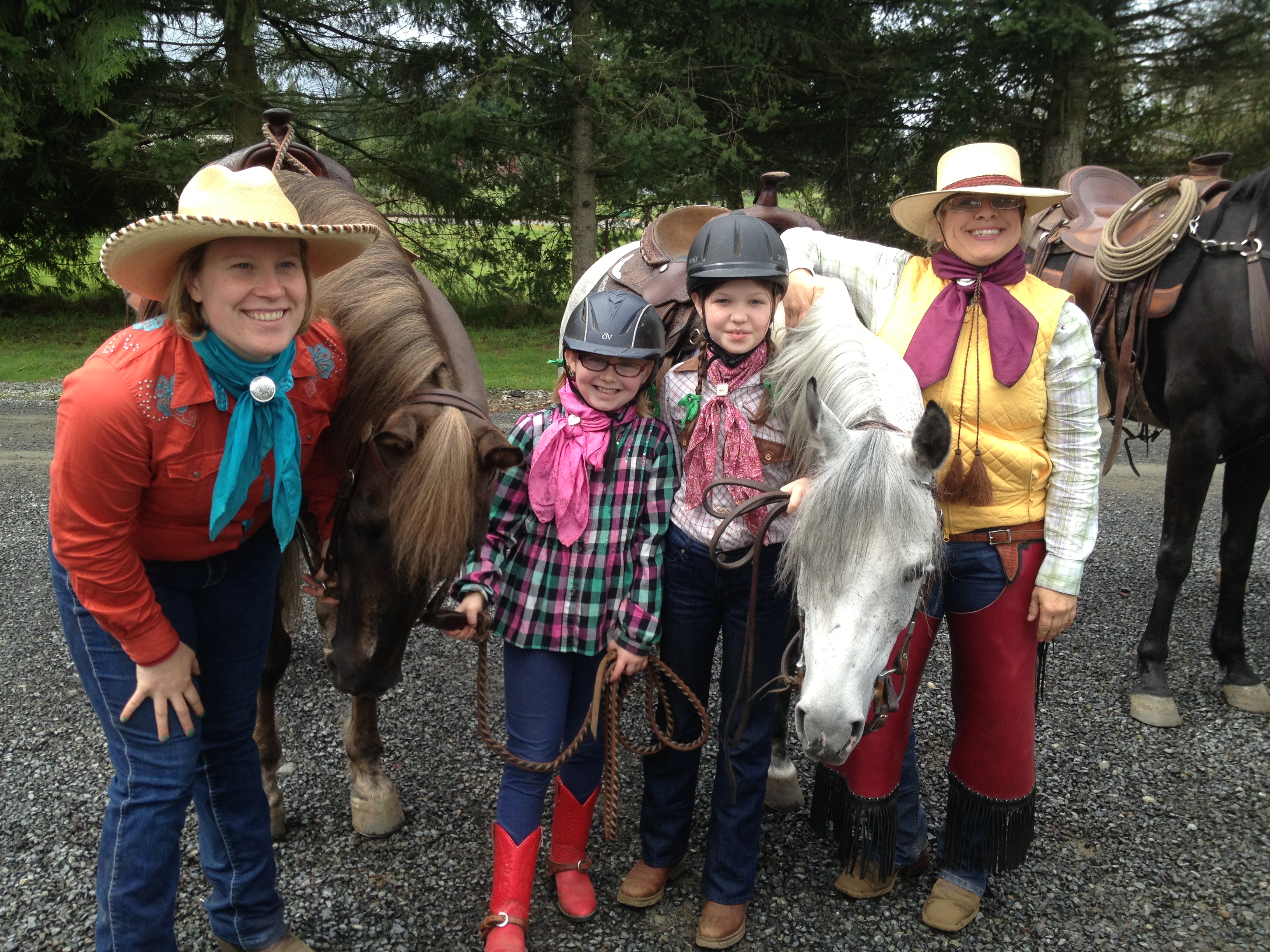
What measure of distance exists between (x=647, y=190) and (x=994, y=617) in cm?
905

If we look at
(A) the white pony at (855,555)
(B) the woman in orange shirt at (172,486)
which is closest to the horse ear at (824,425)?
(A) the white pony at (855,555)

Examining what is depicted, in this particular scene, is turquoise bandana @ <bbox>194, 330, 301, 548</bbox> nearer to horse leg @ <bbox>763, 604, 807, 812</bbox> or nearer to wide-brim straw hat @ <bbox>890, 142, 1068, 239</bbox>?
wide-brim straw hat @ <bbox>890, 142, 1068, 239</bbox>

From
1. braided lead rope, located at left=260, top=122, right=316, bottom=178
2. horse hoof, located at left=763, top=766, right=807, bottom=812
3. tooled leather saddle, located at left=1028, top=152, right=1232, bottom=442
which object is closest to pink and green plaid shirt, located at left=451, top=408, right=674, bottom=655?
horse hoof, located at left=763, top=766, right=807, bottom=812

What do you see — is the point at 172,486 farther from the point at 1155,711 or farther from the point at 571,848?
the point at 1155,711

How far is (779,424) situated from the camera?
87.3 inches

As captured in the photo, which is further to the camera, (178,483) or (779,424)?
(779,424)

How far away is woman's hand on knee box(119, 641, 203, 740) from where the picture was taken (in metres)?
1.72

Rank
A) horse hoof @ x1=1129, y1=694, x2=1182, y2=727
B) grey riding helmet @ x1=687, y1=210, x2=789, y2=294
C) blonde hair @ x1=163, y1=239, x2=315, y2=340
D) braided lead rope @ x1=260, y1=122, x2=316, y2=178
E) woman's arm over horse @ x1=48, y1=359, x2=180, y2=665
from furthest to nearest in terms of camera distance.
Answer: horse hoof @ x1=1129, y1=694, x2=1182, y2=727 < braided lead rope @ x1=260, y1=122, x2=316, y2=178 < grey riding helmet @ x1=687, y1=210, x2=789, y2=294 < blonde hair @ x1=163, y1=239, x2=315, y2=340 < woman's arm over horse @ x1=48, y1=359, x2=180, y2=665

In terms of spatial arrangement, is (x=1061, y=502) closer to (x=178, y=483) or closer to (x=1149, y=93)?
(x=178, y=483)

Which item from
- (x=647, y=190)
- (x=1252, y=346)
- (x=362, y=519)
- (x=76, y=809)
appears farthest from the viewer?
(x=647, y=190)

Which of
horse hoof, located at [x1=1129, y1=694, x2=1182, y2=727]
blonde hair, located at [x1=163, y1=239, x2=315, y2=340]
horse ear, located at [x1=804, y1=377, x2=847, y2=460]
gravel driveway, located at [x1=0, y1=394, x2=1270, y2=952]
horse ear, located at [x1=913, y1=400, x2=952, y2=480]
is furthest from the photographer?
horse hoof, located at [x1=1129, y1=694, x2=1182, y2=727]

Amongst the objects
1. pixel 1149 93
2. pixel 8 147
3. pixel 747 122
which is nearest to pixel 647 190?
pixel 747 122

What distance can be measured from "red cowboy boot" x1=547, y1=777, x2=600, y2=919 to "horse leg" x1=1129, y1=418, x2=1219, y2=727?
8.16 ft

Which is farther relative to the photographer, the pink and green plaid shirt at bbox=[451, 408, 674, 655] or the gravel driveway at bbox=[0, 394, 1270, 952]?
the gravel driveway at bbox=[0, 394, 1270, 952]
